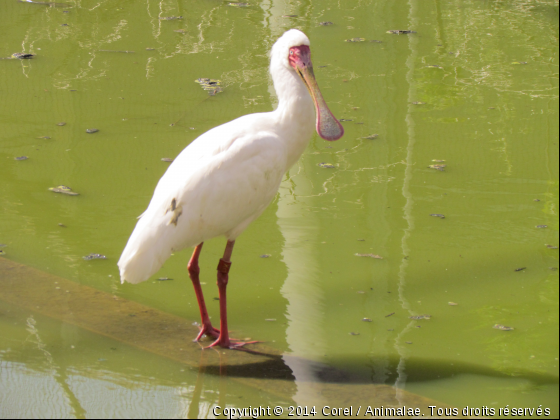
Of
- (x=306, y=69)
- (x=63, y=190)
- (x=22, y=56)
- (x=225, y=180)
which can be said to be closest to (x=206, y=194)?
(x=225, y=180)

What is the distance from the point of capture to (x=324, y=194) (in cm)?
560

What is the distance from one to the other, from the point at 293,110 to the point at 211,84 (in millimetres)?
3636

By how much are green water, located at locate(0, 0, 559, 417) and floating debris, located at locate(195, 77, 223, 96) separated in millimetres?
141

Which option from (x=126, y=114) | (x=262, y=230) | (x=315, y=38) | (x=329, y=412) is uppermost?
(x=315, y=38)

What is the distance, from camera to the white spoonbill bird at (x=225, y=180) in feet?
12.4

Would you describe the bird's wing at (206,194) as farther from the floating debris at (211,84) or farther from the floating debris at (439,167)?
the floating debris at (211,84)

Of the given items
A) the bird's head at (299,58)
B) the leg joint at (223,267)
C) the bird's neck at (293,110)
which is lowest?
the leg joint at (223,267)

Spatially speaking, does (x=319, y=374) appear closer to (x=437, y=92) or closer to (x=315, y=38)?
(x=437, y=92)

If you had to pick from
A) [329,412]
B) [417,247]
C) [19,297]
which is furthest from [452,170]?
[19,297]

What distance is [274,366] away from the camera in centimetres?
378

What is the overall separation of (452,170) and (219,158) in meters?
2.73

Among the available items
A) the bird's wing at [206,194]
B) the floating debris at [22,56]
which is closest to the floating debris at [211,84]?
the floating debris at [22,56]

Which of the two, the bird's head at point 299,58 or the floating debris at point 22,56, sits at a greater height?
the bird's head at point 299,58

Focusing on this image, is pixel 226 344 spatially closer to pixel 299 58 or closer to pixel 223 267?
pixel 223 267
